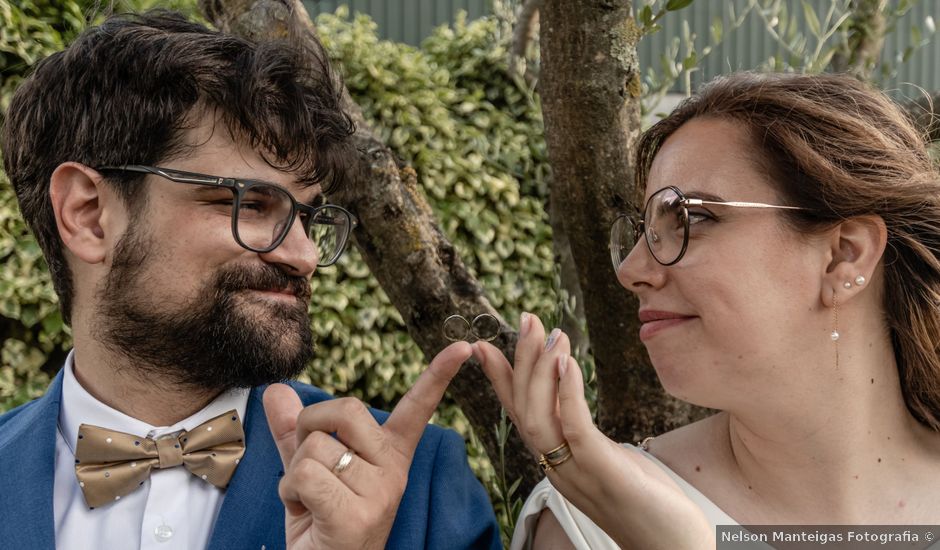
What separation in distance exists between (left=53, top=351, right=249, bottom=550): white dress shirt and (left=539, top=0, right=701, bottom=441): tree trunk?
1.15 meters

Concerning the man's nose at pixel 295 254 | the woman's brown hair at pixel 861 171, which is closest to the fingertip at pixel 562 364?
the woman's brown hair at pixel 861 171

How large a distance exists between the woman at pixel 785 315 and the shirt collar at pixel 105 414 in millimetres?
767

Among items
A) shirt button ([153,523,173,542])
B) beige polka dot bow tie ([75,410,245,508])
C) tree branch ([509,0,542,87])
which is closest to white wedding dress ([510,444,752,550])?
beige polka dot bow tie ([75,410,245,508])

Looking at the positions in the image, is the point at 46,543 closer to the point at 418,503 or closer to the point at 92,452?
the point at 92,452

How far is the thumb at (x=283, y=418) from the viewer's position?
1756 mm

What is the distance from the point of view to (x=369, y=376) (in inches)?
193

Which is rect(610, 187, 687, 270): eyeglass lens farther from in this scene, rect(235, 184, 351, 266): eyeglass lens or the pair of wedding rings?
rect(235, 184, 351, 266): eyeglass lens

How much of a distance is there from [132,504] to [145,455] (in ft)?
0.39

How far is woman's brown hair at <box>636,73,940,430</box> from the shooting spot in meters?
1.95

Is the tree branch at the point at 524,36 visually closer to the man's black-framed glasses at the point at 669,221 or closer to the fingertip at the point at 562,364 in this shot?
the man's black-framed glasses at the point at 669,221

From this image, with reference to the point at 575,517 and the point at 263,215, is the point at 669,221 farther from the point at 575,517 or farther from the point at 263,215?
the point at 263,215

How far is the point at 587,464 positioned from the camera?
171 cm

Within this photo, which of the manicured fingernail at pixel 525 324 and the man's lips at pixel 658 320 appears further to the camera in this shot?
the man's lips at pixel 658 320

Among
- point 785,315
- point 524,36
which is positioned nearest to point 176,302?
point 785,315
